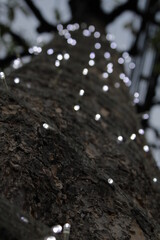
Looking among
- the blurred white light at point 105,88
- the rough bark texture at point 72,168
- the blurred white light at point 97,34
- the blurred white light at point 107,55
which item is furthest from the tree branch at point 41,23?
the rough bark texture at point 72,168

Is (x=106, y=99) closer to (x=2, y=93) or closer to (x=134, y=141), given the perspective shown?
(x=134, y=141)

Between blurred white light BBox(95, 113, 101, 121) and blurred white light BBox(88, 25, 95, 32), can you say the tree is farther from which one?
blurred white light BBox(88, 25, 95, 32)

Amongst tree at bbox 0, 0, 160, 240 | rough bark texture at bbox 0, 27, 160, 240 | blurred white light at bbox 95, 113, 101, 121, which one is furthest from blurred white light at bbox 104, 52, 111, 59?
blurred white light at bbox 95, 113, 101, 121

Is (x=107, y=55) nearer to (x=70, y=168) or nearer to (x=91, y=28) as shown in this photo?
(x=91, y=28)

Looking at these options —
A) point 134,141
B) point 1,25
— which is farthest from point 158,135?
point 134,141

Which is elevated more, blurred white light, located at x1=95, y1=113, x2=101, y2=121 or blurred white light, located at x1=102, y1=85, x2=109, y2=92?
blurred white light, located at x1=102, y1=85, x2=109, y2=92

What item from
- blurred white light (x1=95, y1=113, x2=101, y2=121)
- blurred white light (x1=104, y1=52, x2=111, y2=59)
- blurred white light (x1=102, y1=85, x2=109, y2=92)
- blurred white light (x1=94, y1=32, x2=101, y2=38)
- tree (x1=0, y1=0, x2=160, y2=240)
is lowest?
tree (x1=0, y1=0, x2=160, y2=240)

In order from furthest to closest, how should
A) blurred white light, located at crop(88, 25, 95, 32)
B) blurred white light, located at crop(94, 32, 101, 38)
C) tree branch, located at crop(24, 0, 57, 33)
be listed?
tree branch, located at crop(24, 0, 57, 33) → blurred white light, located at crop(88, 25, 95, 32) → blurred white light, located at crop(94, 32, 101, 38)

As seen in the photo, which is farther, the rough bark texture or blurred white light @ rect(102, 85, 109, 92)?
blurred white light @ rect(102, 85, 109, 92)
